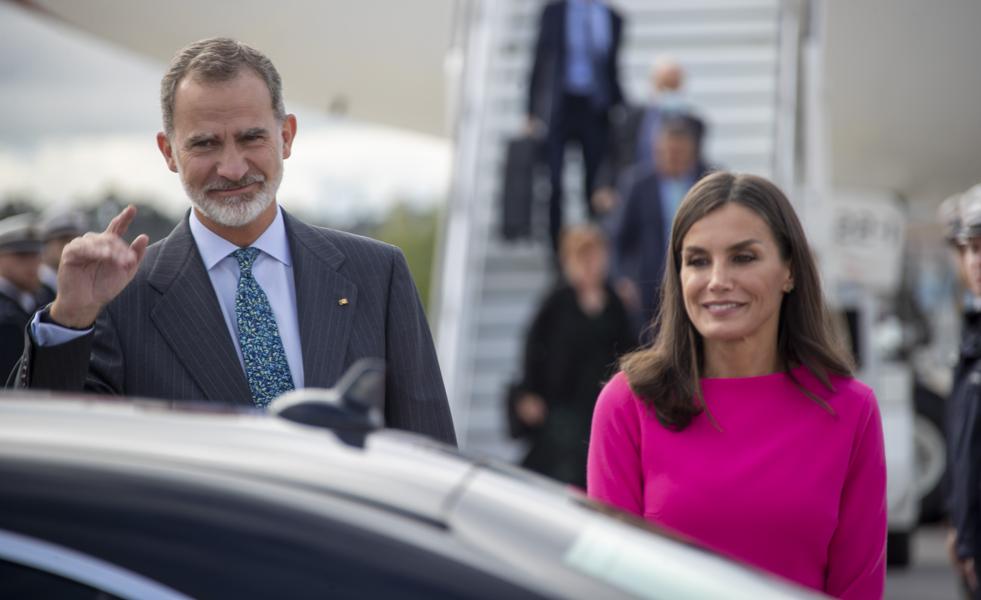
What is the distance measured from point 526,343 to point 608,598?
6.49m

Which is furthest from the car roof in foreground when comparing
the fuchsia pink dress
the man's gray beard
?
the fuchsia pink dress

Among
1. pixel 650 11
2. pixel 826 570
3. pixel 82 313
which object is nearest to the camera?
pixel 82 313

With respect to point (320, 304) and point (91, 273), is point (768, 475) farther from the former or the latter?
point (91, 273)

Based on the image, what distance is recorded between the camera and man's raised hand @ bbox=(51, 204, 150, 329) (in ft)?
7.73

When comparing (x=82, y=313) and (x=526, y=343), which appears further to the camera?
(x=526, y=343)

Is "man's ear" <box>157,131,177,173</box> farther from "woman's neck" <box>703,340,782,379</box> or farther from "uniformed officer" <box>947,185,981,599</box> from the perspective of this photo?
"uniformed officer" <box>947,185,981,599</box>

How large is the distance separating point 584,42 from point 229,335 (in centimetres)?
745

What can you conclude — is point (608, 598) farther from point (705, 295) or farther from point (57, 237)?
point (57, 237)

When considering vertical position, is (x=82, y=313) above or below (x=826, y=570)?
above

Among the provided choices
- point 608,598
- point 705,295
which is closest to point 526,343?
point 705,295

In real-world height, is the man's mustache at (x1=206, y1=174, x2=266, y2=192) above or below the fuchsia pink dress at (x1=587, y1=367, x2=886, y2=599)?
above

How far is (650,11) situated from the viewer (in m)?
13.7

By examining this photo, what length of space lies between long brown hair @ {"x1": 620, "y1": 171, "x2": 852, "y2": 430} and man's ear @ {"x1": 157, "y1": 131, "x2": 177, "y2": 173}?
3.28ft

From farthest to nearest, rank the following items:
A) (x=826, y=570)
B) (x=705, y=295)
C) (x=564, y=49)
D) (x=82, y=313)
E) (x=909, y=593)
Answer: (x=564, y=49), (x=909, y=593), (x=705, y=295), (x=826, y=570), (x=82, y=313)
